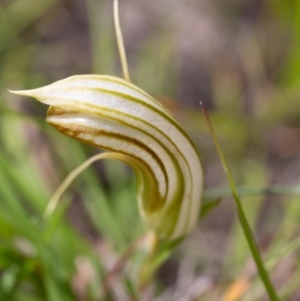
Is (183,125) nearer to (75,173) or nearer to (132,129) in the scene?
(75,173)

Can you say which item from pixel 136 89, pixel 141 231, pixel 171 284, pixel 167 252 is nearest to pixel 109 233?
pixel 141 231

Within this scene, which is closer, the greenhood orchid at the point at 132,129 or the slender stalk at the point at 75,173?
the greenhood orchid at the point at 132,129

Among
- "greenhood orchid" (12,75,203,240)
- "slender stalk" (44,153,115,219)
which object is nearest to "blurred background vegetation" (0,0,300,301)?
"slender stalk" (44,153,115,219)

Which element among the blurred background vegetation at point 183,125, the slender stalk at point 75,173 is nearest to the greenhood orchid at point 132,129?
the slender stalk at point 75,173

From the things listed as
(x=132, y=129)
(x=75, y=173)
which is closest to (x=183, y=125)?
(x=75, y=173)

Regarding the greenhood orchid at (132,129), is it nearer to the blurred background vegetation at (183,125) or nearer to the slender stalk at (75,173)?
the slender stalk at (75,173)

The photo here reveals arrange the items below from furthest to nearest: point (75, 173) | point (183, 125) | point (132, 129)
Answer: point (183, 125) → point (75, 173) → point (132, 129)

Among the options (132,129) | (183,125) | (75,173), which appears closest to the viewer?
(132,129)
